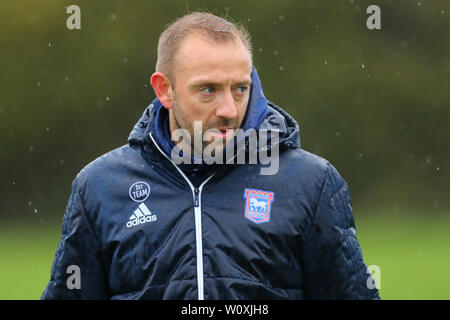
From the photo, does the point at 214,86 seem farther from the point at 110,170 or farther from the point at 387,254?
the point at 387,254

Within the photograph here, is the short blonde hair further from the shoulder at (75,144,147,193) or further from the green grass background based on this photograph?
the green grass background

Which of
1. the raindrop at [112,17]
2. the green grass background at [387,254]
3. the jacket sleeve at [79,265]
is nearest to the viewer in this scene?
the jacket sleeve at [79,265]

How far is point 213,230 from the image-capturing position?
128 inches

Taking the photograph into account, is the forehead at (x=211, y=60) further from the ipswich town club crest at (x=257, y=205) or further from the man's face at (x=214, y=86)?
the ipswich town club crest at (x=257, y=205)

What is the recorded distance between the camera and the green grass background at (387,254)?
11.0m

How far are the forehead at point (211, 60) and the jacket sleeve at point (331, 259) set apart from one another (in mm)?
509

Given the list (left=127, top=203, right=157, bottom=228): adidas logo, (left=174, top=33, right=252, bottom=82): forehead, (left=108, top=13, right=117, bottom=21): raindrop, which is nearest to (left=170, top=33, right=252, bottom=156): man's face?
(left=174, top=33, right=252, bottom=82): forehead

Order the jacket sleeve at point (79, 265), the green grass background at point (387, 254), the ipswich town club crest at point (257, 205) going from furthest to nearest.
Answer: the green grass background at point (387, 254), the jacket sleeve at point (79, 265), the ipswich town club crest at point (257, 205)

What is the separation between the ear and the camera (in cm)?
355

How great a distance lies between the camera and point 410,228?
15562 mm

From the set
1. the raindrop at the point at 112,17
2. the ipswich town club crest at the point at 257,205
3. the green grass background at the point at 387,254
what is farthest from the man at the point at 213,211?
the raindrop at the point at 112,17

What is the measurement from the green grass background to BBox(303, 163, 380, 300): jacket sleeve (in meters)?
6.64

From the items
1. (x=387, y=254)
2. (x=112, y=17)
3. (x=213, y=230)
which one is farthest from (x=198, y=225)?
(x=112, y=17)
